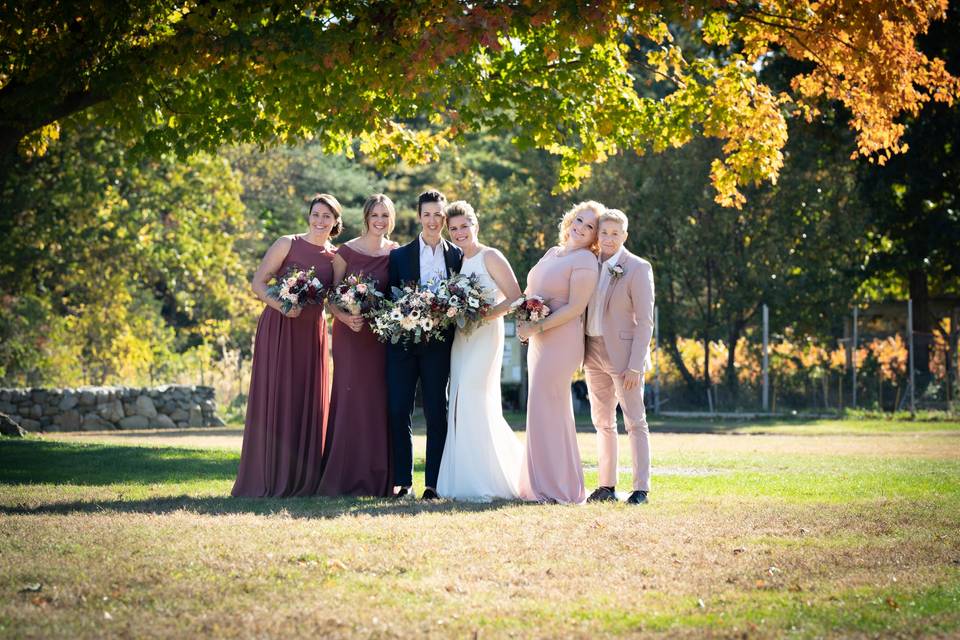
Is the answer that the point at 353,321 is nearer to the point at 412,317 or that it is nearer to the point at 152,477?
the point at 412,317

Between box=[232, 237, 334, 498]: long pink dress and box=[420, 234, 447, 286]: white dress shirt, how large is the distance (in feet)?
2.95

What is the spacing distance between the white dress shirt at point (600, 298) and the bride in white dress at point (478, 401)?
68cm

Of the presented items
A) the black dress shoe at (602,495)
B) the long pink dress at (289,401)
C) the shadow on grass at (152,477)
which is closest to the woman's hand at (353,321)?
the long pink dress at (289,401)

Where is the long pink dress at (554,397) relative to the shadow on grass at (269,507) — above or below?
above

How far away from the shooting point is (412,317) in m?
9.94

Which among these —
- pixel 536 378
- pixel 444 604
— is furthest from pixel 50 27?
pixel 444 604

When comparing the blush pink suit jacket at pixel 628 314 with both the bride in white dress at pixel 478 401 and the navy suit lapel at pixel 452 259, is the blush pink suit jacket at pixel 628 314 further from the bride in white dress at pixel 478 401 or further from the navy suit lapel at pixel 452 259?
the navy suit lapel at pixel 452 259

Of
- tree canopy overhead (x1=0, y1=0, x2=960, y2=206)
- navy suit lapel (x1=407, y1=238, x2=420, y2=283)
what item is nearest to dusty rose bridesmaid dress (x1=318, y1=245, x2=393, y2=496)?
navy suit lapel (x1=407, y1=238, x2=420, y2=283)

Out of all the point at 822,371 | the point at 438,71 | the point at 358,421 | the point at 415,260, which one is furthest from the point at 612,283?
the point at 822,371

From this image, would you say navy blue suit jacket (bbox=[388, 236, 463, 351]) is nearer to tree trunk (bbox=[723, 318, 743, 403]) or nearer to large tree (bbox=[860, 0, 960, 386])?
large tree (bbox=[860, 0, 960, 386])

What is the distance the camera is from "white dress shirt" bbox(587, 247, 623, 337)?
10125mm

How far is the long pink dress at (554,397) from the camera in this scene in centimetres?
1005

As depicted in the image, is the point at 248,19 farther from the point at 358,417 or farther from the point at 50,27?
the point at 358,417

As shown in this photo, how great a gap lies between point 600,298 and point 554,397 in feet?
2.99
